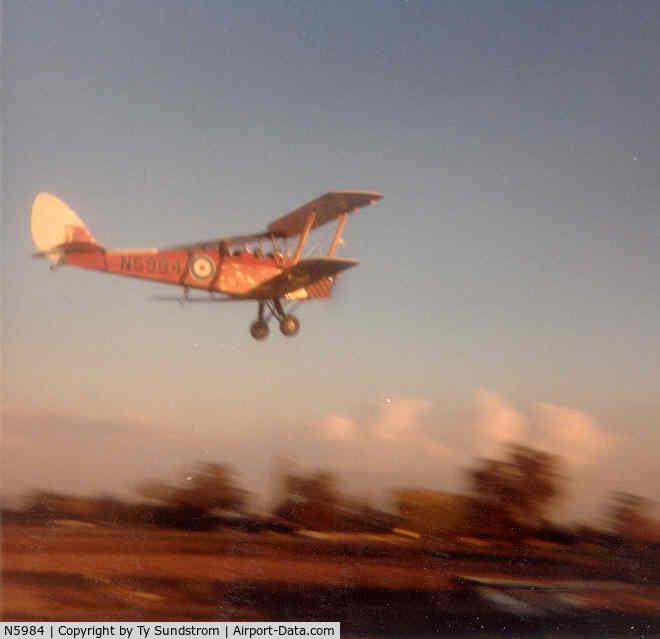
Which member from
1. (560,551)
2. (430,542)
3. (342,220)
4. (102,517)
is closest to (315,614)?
(430,542)

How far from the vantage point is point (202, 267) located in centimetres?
1658

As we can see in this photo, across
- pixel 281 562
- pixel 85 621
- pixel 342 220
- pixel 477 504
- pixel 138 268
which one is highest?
pixel 342 220

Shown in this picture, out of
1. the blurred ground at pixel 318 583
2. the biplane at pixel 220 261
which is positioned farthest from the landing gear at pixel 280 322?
the blurred ground at pixel 318 583

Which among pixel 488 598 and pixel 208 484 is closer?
pixel 488 598

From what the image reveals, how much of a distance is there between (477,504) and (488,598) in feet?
25.7

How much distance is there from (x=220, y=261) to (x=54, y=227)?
402 cm

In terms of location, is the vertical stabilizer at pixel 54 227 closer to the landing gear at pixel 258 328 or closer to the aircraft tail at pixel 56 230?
the aircraft tail at pixel 56 230

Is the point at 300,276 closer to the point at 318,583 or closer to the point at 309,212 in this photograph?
the point at 309,212

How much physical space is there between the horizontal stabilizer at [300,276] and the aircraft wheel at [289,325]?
62 cm

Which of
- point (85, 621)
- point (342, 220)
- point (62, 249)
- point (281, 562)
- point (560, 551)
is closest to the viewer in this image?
point (85, 621)

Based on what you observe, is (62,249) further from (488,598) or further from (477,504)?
(477,504)

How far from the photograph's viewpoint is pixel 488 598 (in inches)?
688

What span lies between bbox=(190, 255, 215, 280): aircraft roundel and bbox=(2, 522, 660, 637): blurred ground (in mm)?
7310

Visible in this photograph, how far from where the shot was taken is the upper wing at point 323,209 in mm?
15789
